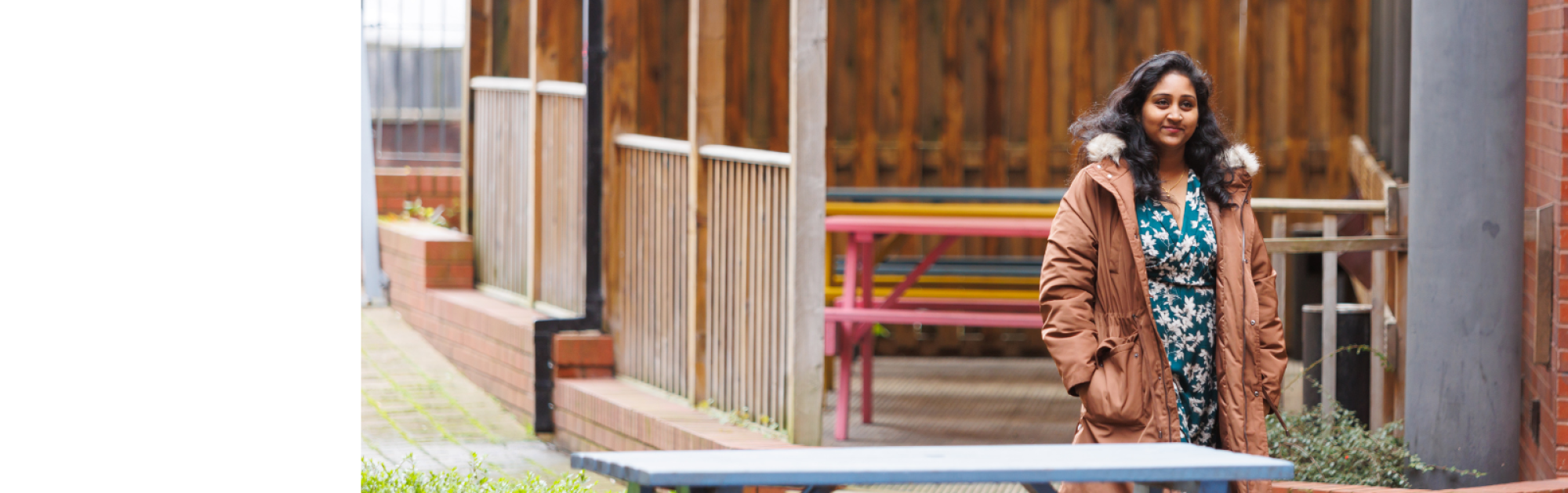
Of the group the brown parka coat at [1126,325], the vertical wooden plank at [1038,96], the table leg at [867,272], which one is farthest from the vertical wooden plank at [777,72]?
the brown parka coat at [1126,325]

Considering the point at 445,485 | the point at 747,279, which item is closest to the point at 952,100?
the point at 747,279

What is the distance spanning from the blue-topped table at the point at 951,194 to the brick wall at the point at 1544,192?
3111 millimetres

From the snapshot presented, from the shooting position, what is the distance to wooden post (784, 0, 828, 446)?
529 centimetres

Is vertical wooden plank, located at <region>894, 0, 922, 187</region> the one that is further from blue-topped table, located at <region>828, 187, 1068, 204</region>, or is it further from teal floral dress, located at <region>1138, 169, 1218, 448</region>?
teal floral dress, located at <region>1138, 169, 1218, 448</region>

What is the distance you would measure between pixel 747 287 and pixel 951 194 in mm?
2125

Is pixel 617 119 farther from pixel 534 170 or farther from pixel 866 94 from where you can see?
pixel 866 94

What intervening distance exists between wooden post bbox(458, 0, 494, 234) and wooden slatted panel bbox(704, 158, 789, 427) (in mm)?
2924

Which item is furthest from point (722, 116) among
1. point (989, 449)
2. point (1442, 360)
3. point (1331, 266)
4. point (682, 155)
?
point (989, 449)

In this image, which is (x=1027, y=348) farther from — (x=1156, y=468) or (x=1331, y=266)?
(x=1156, y=468)

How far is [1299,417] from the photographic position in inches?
208
